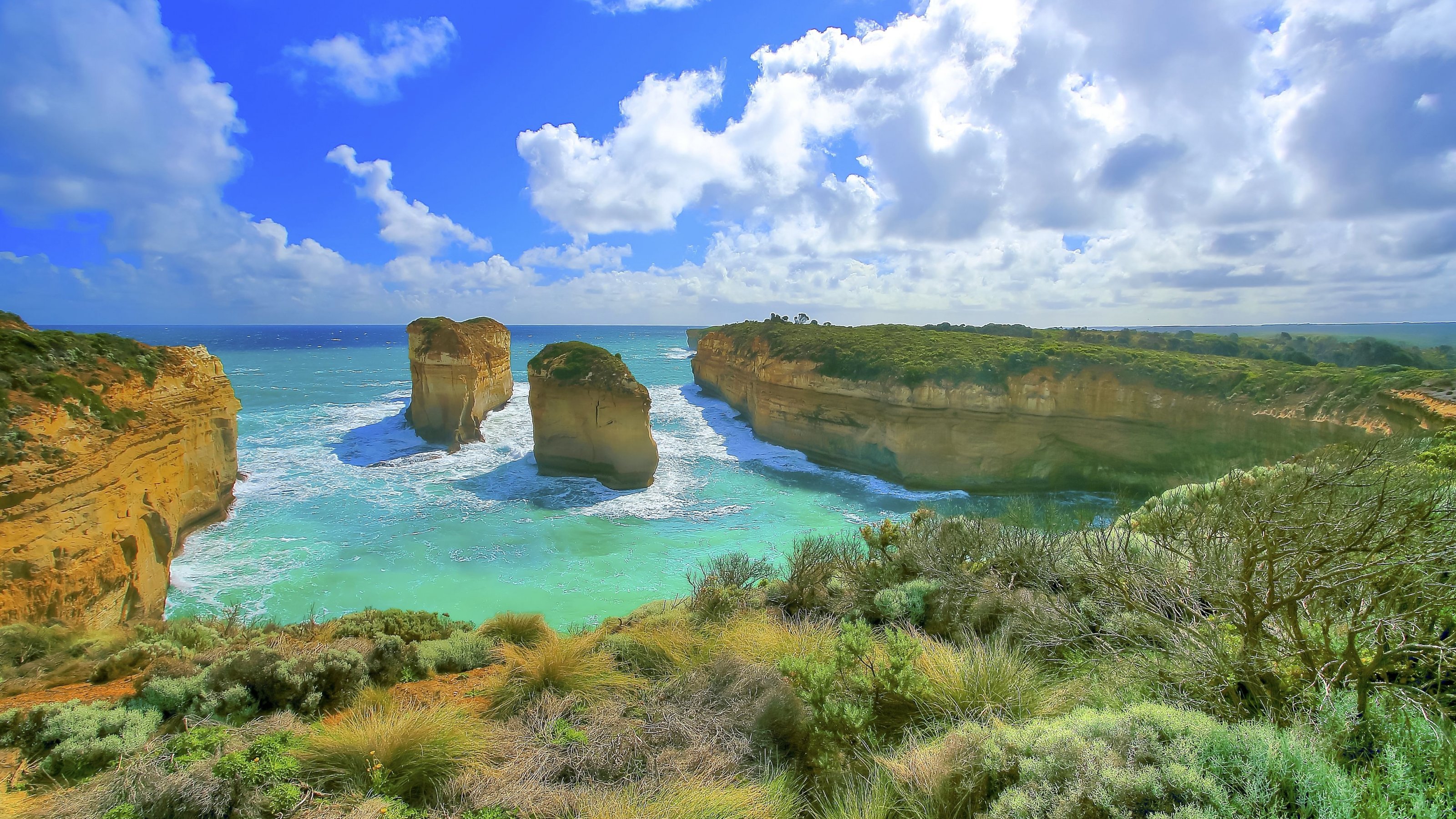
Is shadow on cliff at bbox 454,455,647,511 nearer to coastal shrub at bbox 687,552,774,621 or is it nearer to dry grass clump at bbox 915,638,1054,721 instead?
coastal shrub at bbox 687,552,774,621

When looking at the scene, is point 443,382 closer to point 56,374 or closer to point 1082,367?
point 56,374

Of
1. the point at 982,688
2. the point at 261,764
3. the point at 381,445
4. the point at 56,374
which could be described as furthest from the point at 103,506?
the point at 381,445

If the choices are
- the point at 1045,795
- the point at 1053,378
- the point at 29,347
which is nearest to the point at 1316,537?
the point at 1045,795

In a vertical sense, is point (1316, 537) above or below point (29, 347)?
below

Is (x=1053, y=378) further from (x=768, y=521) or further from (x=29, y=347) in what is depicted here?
(x=29, y=347)

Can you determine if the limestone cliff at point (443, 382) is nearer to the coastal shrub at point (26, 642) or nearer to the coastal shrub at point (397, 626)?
Answer: the coastal shrub at point (26, 642)
